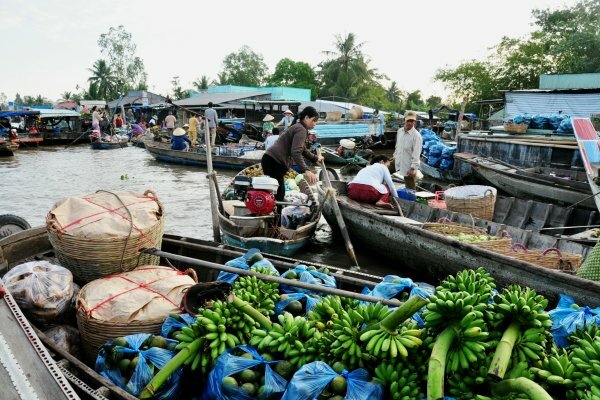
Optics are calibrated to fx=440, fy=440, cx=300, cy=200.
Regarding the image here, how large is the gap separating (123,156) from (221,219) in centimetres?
1609

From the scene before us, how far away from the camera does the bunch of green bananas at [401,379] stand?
1.83 metres

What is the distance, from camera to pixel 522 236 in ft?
18.9

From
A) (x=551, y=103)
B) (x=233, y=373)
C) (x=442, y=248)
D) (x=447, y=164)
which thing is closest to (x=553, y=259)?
(x=442, y=248)

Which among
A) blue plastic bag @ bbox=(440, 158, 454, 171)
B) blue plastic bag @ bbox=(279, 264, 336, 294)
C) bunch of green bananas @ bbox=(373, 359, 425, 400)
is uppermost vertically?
bunch of green bananas @ bbox=(373, 359, 425, 400)

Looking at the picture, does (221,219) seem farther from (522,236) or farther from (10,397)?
(10,397)

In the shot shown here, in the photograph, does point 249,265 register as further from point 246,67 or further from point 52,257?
point 246,67

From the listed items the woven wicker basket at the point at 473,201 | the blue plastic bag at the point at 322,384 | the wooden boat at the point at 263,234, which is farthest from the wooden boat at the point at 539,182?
the blue plastic bag at the point at 322,384

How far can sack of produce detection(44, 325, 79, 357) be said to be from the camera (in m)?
3.07

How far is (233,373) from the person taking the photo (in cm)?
217

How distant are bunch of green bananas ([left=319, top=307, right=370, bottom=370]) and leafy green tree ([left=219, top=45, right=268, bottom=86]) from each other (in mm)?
62602

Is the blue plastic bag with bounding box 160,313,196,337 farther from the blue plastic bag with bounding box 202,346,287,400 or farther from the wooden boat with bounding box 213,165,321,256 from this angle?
the wooden boat with bounding box 213,165,321,256

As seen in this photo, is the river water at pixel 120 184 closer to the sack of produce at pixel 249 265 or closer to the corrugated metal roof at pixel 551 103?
the sack of produce at pixel 249 265

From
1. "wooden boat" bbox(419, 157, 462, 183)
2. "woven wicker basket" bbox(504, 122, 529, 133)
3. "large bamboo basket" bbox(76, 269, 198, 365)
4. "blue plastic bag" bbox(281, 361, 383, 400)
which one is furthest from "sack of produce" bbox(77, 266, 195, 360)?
"woven wicker basket" bbox(504, 122, 529, 133)

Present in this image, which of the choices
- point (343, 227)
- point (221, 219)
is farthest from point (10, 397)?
point (343, 227)
